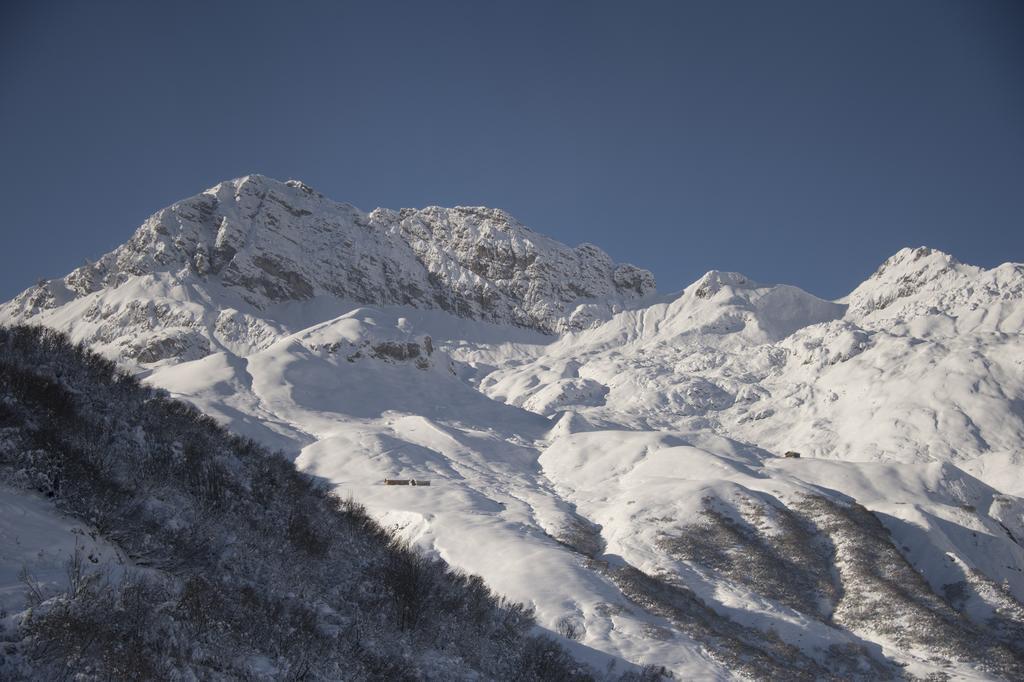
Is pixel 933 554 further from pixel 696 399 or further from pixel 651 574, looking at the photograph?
pixel 696 399

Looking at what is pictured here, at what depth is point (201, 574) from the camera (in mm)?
12227

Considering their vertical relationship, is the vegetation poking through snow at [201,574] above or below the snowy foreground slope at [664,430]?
below

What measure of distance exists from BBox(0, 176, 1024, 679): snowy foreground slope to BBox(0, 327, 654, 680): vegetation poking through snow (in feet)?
39.4

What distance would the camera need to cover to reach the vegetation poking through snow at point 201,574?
9.15m

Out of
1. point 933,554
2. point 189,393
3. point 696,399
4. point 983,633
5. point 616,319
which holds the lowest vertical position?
point 189,393

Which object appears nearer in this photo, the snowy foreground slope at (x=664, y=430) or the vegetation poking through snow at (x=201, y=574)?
→ the vegetation poking through snow at (x=201, y=574)

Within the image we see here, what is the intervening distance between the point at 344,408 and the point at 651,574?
211 feet

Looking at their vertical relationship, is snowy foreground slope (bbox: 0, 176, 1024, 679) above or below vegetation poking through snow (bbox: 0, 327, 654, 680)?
above

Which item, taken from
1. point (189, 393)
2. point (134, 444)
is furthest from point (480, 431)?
point (134, 444)

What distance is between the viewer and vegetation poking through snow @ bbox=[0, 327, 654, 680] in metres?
9.15

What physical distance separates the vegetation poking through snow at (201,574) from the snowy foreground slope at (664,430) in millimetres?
12005

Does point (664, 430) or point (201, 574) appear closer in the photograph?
point (201, 574)

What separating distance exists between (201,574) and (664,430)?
318 ft

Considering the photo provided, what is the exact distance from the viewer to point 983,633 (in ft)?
125
